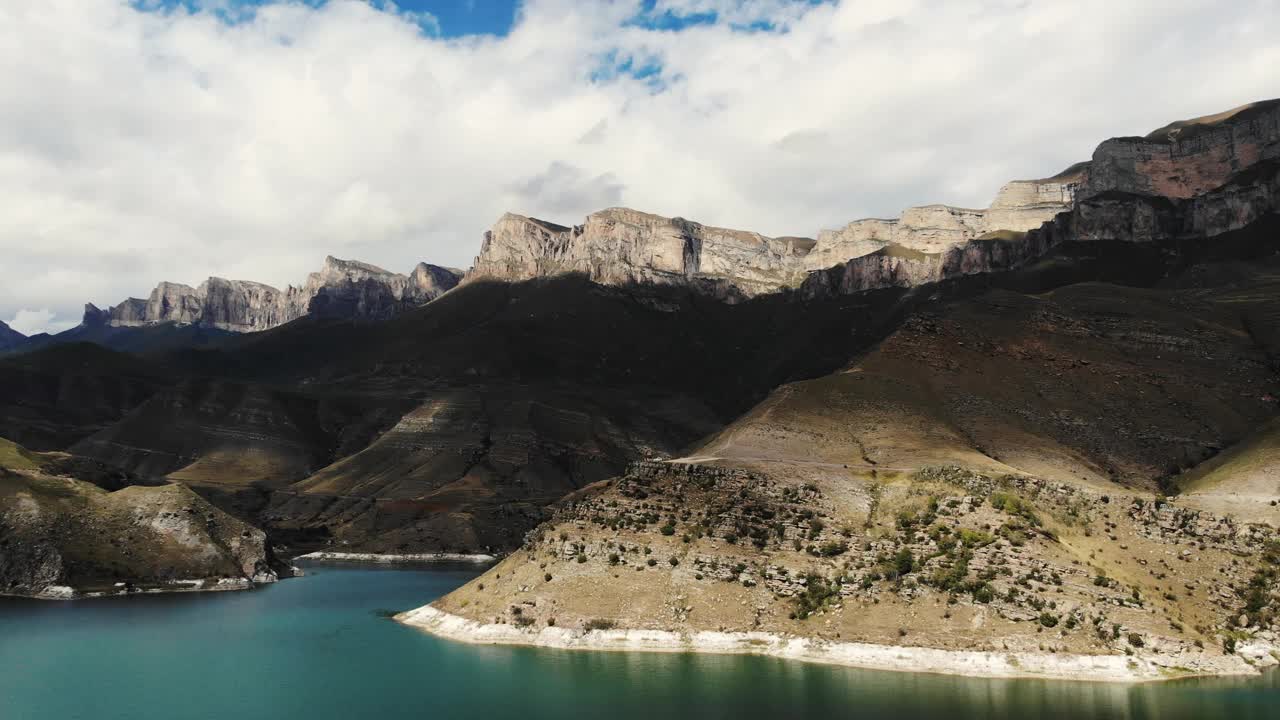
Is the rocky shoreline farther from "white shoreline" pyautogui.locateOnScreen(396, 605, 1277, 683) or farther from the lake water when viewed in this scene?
"white shoreline" pyautogui.locateOnScreen(396, 605, 1277, 683)

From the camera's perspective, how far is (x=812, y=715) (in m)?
74.1

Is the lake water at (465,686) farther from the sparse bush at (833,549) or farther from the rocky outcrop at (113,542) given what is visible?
the rocky outcrop at (113,542)

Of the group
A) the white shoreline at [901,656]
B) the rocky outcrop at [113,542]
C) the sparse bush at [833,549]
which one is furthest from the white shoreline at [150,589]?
the sparse bush at [833,549]

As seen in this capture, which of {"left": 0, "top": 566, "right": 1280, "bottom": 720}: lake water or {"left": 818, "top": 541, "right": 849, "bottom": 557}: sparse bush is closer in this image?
{"left": 0, "top": 566, "right": 1280, "bottom": 720}: lake water

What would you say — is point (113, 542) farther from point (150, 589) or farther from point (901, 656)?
point (901, 656)

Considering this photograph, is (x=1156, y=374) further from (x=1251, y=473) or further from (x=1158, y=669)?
(x=1158, y=669)

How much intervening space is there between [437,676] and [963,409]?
86.6 meters

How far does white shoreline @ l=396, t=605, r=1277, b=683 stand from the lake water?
1574mm

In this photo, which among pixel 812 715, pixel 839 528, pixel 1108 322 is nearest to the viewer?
pixel 812 715

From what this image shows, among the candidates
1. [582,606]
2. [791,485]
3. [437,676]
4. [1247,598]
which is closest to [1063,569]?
[1247,598]

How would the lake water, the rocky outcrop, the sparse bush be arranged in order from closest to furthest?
1. the lake water
2. the sparse bush
3. the rocky outcrop

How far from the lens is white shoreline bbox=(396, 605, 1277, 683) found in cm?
8294

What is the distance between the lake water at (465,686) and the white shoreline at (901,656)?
1574mm

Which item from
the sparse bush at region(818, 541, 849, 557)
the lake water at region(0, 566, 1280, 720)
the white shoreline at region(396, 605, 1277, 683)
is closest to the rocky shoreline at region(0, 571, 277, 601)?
the lake water at region(0, 566, 1280, 720)
